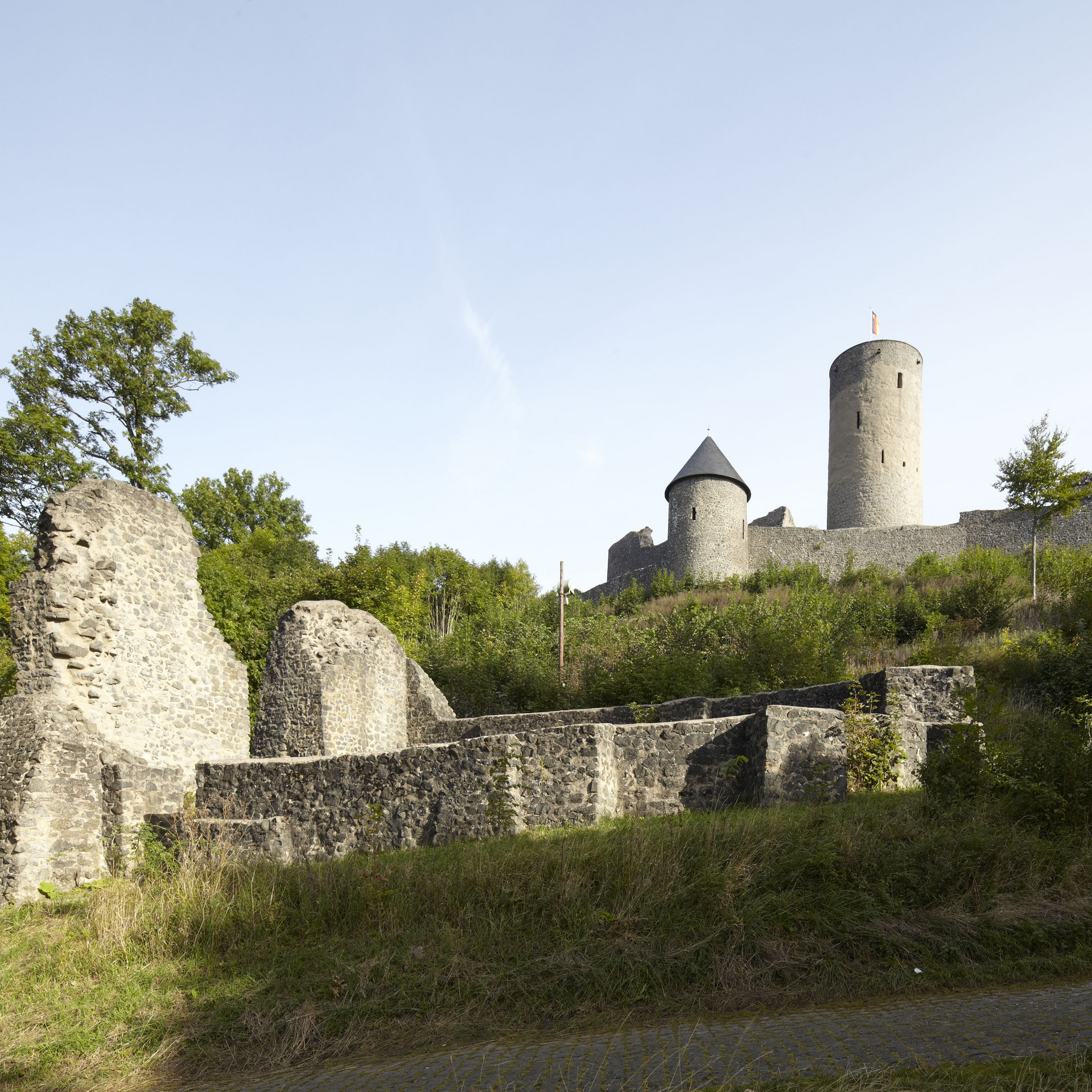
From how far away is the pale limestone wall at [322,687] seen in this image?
13508mm

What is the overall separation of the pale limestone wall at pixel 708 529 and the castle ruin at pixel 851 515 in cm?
5

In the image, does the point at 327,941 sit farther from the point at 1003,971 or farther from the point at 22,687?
the point at 22,687

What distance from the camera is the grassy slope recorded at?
5.20m

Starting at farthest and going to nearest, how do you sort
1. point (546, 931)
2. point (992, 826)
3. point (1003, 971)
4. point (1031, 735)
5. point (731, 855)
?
point (1031, 735)
point (992, 826)
point (731, 855)
point (546, 931)
point (1003, 971)

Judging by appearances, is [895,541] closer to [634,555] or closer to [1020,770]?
[634,555]

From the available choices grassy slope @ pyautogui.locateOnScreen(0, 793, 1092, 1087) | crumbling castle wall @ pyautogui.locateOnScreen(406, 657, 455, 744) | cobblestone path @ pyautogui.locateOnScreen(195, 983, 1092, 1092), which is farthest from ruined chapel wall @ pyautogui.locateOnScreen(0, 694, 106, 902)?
crumbling castle wall @ pyautogui.locateOnScreen(406, 657, 455, 744)

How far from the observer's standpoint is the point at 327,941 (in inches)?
240

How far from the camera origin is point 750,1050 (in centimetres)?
421

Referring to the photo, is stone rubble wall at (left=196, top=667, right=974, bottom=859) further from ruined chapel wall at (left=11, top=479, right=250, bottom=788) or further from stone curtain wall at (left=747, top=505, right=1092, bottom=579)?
stone curtain wall at (left=747, top=505, right=1092, bottom=579)

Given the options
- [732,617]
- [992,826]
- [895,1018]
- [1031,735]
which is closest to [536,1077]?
[895,1018]

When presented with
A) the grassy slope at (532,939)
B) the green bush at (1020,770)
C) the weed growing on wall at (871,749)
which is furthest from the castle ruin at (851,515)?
the grassy slope at (532,939)

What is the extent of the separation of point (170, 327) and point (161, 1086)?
25.5 meters

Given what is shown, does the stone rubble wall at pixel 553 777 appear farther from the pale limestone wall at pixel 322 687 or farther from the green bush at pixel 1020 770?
the pale limestone wall at pixel 322 687

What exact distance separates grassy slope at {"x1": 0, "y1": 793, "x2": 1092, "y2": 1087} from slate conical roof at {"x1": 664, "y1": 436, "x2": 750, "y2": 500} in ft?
97.6
